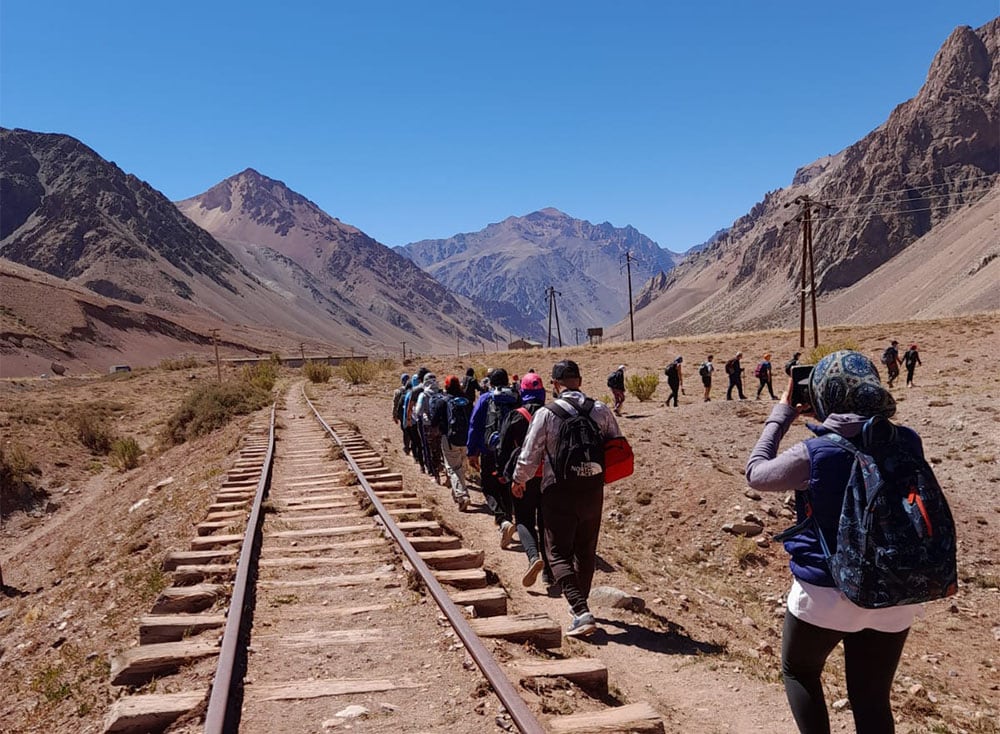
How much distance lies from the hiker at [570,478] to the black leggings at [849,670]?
226cm

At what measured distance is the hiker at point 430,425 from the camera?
441 inches

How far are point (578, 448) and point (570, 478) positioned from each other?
0.22m

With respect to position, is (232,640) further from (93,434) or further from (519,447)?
(93,434)

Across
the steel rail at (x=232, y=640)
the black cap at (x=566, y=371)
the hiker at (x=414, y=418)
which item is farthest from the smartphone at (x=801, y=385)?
the hiker at (x=414, y=418)

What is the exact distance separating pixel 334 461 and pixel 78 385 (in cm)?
4771

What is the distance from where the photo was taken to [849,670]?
3.07 meters

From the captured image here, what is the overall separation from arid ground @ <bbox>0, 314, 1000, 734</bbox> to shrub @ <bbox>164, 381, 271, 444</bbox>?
1255 mm

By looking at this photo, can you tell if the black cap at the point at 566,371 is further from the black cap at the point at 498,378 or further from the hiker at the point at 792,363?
the black cap at the point at 498,378

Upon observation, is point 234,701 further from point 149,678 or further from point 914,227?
point 914,227

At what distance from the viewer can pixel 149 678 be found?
4.52m

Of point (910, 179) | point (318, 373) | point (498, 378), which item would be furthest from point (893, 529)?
point (910, 179)

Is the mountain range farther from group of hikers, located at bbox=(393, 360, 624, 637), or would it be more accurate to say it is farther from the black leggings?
the black leggings

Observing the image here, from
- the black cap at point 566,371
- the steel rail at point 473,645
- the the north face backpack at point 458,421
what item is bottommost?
the steel rail at point 473,645

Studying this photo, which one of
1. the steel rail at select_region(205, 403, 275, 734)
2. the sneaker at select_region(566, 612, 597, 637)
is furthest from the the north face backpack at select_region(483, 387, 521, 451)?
the sneaker at select_region(566, 612, 597, 637)
